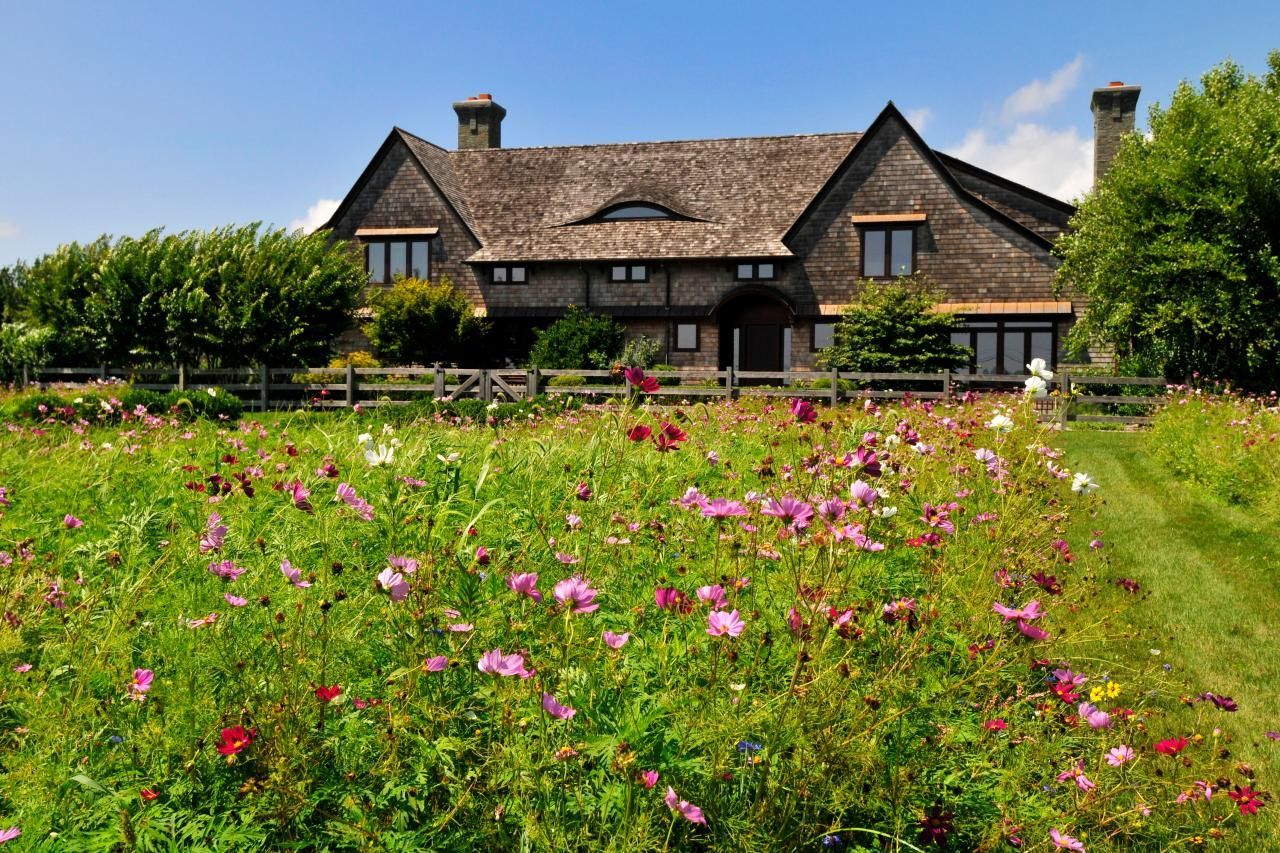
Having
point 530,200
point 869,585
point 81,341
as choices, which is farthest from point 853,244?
point 869,585

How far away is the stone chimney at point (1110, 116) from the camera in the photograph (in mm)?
31078

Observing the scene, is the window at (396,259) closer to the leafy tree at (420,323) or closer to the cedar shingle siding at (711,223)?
the cedar shingle siding at (711,223)

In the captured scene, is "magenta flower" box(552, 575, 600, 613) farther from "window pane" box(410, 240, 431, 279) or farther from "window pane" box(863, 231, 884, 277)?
"window pane" box(410, 240, 431, 279)

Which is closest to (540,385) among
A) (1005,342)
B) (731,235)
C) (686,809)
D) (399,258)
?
(731,235)

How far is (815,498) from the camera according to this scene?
3451mm

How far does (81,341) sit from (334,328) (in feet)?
22.6

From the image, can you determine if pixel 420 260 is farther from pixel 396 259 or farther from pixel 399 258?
pixel 396 259

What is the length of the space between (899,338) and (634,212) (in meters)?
10.4

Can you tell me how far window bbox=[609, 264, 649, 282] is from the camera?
3011 centimetres

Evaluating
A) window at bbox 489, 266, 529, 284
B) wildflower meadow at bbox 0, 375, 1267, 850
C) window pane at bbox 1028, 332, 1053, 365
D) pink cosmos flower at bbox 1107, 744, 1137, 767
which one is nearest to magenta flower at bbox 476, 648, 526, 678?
wildflower meadow at bbox 0, 375, 1267, 850

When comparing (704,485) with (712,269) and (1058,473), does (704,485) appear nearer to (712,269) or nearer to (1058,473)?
(1058,473)

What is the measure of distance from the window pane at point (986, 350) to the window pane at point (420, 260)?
17903mm

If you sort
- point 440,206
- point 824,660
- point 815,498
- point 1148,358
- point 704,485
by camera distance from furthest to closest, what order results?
point 440,206 < point 1148,358 < point 704,485 < point 815,498 < point 824,660

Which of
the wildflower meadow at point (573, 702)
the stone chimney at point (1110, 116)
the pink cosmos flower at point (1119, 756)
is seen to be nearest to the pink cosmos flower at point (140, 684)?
the wildflower meadow at point (573, 702)
